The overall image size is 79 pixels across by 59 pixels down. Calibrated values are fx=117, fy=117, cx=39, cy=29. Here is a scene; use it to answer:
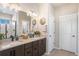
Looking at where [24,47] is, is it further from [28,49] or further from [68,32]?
[68,32]

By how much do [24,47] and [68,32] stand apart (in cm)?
116

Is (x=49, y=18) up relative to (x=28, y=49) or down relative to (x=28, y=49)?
up

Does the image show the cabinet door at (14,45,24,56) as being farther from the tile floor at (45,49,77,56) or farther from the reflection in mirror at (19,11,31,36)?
the tile floor at (45,49,77,56)

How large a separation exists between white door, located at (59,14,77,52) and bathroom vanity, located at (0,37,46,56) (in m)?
0.62

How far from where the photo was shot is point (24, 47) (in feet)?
8.23

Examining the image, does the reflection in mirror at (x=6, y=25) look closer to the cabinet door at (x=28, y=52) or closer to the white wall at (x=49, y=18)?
the cabinet door at (x=28, y=52)

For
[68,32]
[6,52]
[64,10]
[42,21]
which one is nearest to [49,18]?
[42,21]

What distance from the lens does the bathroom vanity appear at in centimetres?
204

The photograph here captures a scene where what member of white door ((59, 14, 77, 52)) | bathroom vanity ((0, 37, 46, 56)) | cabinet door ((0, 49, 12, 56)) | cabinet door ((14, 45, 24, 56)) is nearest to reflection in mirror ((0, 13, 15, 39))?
bathroom vanity ((0, 37, 46, 56))

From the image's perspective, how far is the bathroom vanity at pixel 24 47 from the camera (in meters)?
2.04

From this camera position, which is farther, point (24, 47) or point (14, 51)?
point (24, 47)

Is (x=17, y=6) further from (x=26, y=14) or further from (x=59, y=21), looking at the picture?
(x=59, y=21)

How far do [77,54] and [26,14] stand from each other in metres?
1.66

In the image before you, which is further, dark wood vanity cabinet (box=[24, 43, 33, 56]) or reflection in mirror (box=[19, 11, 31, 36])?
reflection in mirror (box=[19, 11, 31, 36])
